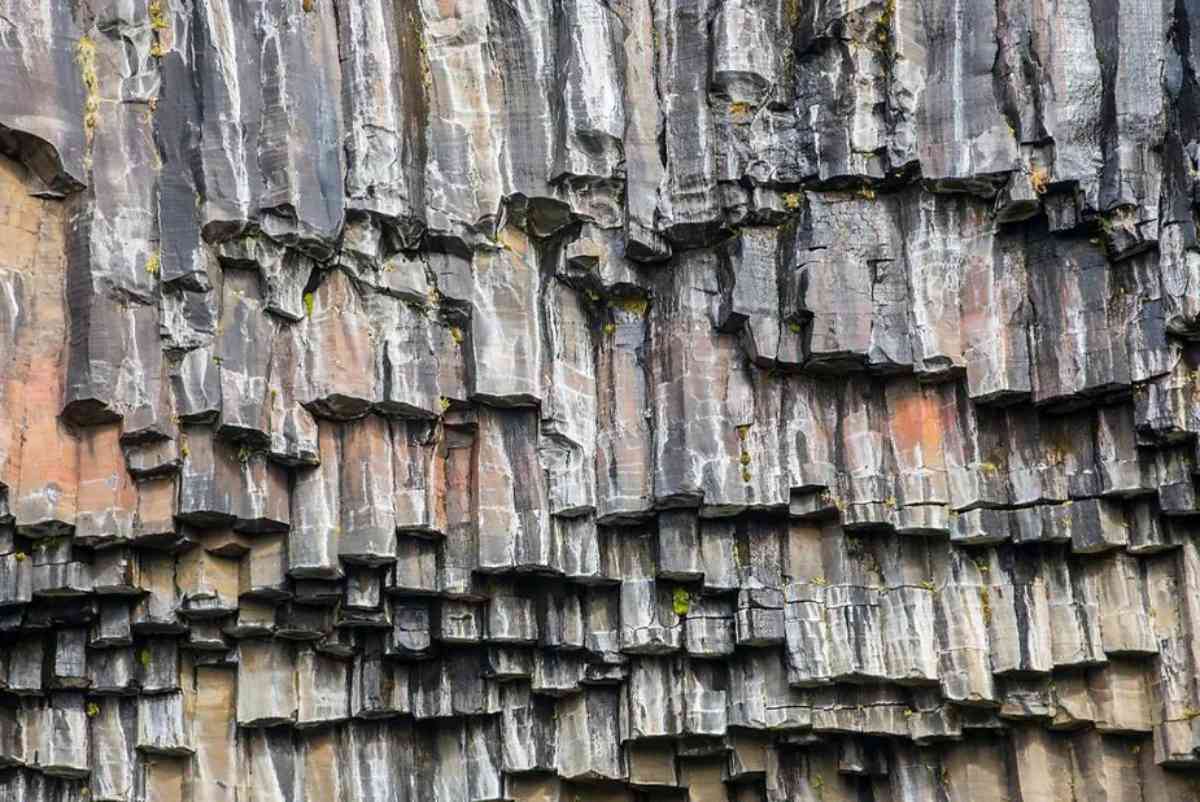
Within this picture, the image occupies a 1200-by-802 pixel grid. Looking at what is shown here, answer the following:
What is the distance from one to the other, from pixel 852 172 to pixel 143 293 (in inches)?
274

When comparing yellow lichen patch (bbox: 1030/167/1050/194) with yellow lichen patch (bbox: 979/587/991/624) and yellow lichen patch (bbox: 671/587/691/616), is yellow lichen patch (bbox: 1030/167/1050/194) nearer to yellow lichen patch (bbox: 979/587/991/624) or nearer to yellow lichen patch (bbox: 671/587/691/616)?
yellow lichen patch (bbox: 979/587/991/624)

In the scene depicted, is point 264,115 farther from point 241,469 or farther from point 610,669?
point 610,669

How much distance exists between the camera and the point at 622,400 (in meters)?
19.8

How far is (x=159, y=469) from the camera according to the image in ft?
58.8

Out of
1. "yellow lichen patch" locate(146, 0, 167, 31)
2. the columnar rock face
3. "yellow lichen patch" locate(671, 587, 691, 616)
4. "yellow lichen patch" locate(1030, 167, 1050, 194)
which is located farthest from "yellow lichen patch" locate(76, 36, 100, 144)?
"yellow lichen patch" locate(1030, 167, 1050, 194)

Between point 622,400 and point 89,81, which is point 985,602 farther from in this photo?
point 89,81

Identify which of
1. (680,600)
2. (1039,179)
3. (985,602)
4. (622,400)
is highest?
(1039,179)

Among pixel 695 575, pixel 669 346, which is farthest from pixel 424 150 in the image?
pixel 695 575

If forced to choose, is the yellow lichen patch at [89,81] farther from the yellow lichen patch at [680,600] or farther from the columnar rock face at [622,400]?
the yellow lichen patch at [680,600]

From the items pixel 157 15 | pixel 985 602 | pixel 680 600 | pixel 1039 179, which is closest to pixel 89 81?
pixel 157 15

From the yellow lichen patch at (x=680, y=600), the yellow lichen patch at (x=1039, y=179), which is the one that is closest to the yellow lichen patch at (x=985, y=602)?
the yellow lichen patch at (x=680, y=600)

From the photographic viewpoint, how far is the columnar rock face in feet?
60.3

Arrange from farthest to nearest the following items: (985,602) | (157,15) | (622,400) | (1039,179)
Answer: (622,400) → (985,602) → (1039,179) → (157,15)

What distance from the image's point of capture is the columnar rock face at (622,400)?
1839 centimetres
